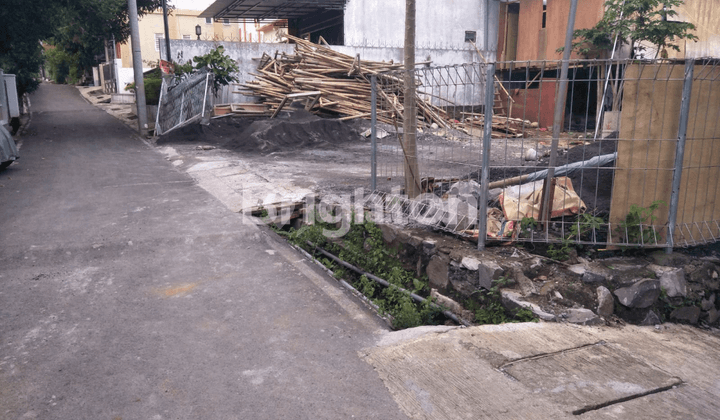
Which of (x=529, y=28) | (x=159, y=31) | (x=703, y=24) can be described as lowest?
(x=703, y=24)

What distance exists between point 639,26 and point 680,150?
12882 millimetres

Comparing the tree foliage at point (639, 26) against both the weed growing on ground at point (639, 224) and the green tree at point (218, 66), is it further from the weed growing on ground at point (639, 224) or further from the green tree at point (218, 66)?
the weed growing on ground at point (639, 224)

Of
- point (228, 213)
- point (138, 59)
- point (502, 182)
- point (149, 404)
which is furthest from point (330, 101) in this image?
A: point (149, 404)

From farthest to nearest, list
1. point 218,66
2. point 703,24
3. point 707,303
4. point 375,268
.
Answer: point 218,66, point 703,24, point 375,268, point 707,303

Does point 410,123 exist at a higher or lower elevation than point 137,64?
Answer: lower

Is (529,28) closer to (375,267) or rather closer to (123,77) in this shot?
(375,267)

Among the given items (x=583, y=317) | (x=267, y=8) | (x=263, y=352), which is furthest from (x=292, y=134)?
(x=267, y=8)

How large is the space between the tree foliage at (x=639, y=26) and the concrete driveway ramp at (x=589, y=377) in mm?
13535

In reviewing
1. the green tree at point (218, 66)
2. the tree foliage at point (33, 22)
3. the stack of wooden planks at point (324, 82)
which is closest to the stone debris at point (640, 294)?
the stack of wooden planks at point (324, 82)

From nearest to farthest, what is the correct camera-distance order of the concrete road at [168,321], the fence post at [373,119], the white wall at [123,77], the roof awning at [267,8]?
the concrete road at [168,321]
the fence post at [373,119]
the roof awning at [267,8]
the white wall at [123,77]

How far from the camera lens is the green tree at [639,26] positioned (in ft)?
46.9

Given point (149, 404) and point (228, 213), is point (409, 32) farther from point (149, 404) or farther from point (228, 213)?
point (149, 404)

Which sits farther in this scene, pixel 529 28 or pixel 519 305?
pixel 529 28

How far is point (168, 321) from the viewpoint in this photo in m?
4.12
